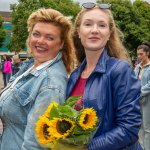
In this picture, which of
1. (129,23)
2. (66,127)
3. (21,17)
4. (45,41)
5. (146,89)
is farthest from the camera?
(21,17)

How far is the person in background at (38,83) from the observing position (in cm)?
264

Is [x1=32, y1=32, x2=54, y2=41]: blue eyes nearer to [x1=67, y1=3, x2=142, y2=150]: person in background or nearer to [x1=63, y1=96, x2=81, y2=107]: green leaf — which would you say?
[x1=67, y1=3, x2=142, y2=150]: person in background

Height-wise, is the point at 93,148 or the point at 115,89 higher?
the point at 115,89

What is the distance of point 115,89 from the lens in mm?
2543

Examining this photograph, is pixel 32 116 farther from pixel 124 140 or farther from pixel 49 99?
pixel 124 140

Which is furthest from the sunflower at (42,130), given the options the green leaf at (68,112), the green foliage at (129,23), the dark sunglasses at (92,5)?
the green foliage at (129,23)

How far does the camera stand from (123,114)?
2.49 m

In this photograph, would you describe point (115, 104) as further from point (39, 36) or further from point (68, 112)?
point (39, 36)

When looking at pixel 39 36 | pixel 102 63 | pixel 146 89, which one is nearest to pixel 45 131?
pixel 102 63

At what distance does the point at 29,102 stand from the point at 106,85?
0.56 meters

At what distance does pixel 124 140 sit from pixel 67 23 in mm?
1032

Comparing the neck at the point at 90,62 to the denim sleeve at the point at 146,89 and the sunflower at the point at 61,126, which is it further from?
the denim sleeve at the point at 146,89

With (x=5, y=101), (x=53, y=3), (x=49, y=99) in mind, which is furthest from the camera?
(x=53, y=3)

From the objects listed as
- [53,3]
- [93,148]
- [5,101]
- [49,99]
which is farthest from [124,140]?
[53,3]
